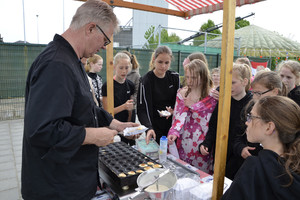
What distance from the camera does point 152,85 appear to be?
2586 mm

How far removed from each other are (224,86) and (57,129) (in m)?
0.93

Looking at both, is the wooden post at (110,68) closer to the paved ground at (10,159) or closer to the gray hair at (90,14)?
the gray hair at (90,14)

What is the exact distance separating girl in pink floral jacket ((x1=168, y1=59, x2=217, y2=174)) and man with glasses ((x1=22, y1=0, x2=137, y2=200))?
1.15 meters

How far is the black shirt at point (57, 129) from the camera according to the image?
99 centimetres

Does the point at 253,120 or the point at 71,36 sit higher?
the point at 71,36

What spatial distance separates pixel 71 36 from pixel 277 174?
135 centimetres

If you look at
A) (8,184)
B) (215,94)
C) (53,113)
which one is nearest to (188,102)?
(215,94)

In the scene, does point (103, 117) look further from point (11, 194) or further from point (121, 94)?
point (11, 194)

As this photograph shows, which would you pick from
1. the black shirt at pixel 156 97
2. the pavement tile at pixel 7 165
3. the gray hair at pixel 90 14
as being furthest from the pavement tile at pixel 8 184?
the gray hair at pixel 90 14

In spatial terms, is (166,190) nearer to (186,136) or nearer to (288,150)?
(288,150)

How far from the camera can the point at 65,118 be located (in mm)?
1119

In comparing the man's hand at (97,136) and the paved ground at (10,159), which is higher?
the man's hand at (97,136)

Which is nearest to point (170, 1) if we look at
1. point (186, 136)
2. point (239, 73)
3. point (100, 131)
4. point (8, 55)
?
point (239, 73)

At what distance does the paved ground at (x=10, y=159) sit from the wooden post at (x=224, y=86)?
298 cm
